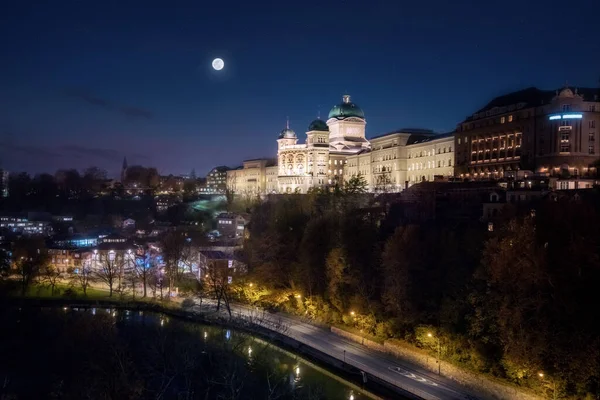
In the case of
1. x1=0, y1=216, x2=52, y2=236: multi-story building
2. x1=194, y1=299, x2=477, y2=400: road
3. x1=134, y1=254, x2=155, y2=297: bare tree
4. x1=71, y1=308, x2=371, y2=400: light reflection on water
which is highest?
x1=0, y1=216, x2=52, y2=236: multi-story building

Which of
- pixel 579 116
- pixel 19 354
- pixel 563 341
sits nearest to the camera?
pixel 563 341

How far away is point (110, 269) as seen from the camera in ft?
61.1

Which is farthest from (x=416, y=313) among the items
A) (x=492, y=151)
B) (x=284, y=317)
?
(x=492, y=151)

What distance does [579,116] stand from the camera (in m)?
19.2

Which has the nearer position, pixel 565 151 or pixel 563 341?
pixel 563 341

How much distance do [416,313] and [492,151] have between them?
517 inches

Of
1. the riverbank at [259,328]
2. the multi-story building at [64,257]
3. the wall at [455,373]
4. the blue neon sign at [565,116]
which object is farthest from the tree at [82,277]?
the blue neon sign at [565,116]

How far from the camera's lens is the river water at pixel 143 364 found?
957cm

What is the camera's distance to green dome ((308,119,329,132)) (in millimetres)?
39062

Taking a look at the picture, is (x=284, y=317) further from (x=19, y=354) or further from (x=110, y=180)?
(x=110, y=180)

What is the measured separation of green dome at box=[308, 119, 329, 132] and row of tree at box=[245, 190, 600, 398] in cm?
2178

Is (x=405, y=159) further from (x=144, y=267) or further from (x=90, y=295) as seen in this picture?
(x=90, y=295)

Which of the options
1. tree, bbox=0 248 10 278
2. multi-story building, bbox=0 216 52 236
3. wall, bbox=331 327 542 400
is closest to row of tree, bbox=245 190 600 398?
wall, bbox=331 327 542 400

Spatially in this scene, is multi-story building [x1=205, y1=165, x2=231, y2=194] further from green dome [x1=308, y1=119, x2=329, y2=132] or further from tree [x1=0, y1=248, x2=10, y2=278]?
tree [x1=0, y1=248, x2=10, y2=278]
